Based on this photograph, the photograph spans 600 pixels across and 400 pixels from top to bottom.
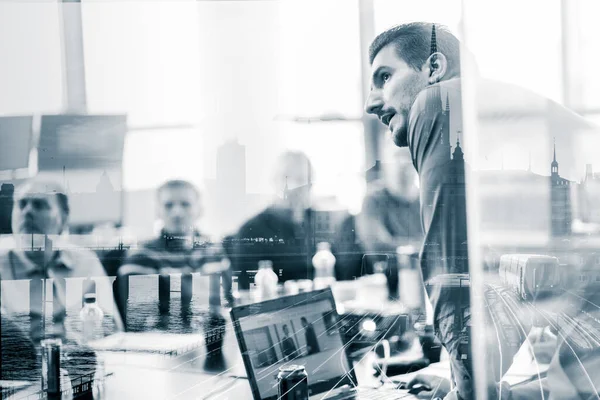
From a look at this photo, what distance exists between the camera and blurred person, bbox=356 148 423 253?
4.16 ft

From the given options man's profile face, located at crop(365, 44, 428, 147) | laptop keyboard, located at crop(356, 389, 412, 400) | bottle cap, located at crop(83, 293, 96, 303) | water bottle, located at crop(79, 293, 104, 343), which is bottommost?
laptop keyboard, located at crop(356, 389, 412, 400)

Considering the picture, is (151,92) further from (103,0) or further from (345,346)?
(345,346)

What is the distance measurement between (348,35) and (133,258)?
84 cm

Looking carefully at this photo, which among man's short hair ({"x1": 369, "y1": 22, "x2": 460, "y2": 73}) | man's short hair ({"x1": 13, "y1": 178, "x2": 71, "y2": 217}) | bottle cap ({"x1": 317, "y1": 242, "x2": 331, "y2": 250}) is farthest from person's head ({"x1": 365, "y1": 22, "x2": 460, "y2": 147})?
man's short hair ({"x1": 13, "y1": 178, "x2": 71, "y2": 217})

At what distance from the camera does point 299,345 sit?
1298mm

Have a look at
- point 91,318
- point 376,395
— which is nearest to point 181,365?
point 91,318

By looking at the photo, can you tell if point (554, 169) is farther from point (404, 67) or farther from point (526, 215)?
point (404, 67)

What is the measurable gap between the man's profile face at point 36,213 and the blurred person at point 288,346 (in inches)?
26.8

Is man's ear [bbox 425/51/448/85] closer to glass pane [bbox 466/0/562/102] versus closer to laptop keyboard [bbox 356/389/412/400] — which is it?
glass pane [bbox 466/0/562/102]

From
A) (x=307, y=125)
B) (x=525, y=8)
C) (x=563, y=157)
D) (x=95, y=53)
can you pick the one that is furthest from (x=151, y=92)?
(x=563, y=157)

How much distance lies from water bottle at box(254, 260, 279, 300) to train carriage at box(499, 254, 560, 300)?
613 millimetres

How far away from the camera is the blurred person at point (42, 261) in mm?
1298

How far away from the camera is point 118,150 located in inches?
52.5

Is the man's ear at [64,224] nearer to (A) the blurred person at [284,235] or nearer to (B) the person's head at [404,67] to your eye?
(A) the blurred person at [284,235]
